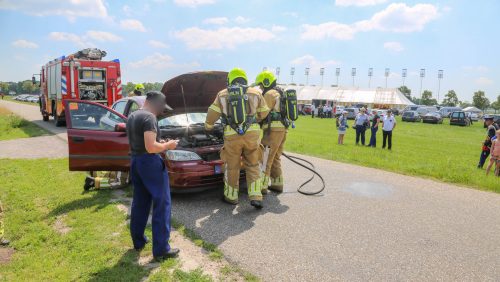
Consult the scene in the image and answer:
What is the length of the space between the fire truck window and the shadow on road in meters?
1.60

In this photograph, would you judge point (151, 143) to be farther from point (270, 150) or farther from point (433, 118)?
point (433, 118)

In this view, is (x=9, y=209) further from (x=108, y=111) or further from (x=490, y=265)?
(x=490, y=265)

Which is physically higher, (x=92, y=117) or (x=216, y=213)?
(x=92, y=117)

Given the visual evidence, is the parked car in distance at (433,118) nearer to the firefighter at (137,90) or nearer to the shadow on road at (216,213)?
the firefighter at (137,90)

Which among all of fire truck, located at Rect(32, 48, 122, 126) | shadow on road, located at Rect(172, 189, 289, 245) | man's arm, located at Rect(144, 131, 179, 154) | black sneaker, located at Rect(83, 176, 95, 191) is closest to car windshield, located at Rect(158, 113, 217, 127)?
shadow on road, located at Rect(172, 189, 289, 245)

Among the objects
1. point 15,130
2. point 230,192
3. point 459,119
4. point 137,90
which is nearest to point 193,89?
point 230,192

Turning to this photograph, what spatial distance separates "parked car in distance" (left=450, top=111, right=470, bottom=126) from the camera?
34594mm

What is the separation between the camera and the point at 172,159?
5.39m

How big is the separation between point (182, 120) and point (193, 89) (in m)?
0.60

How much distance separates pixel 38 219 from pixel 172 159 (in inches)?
78.1

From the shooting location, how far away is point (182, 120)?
6.52 metres

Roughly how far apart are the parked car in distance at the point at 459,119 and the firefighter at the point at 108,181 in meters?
36.4

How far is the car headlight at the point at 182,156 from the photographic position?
541 centimetres

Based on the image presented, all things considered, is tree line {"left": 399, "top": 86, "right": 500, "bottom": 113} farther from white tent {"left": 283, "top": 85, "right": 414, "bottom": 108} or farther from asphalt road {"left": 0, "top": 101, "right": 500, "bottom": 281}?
asphalt road {"left": 0, "top": 101, "right": 500, "bottom": 281}
